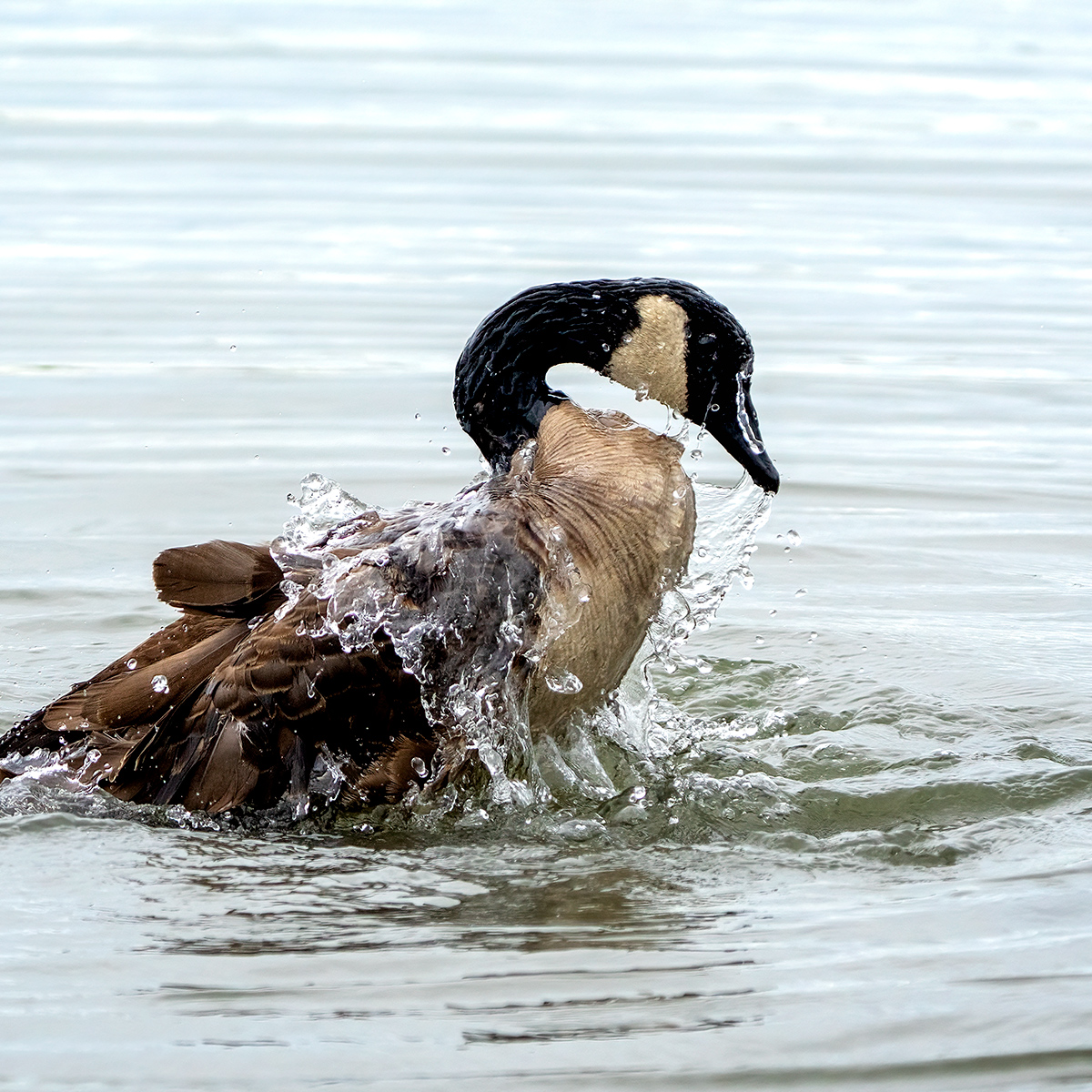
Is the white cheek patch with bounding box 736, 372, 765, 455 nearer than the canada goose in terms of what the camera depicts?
No

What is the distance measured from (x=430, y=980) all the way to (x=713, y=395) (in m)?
2.48

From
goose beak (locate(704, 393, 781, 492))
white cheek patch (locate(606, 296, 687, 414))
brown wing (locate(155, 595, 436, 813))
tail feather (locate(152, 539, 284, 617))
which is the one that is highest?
white cheek patch (locate(606, 296, 687, 414))

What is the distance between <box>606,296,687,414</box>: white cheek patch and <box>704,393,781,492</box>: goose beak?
0.43ft

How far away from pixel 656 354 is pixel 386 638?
144 centimetres

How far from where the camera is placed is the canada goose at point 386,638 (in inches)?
205

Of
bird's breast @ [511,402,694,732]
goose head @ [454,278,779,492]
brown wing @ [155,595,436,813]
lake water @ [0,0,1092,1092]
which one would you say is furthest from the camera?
goose head @ [454,278,779,492]

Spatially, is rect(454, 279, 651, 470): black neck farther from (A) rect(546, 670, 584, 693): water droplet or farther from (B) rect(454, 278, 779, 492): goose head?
(A) rect(546, 670, 584, 693): water droplet

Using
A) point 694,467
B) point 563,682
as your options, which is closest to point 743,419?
point 563,682

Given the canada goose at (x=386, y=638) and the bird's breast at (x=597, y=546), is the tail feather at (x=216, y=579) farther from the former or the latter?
the bird's breast at (x=597, y=546)

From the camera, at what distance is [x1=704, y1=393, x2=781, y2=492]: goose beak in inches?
236

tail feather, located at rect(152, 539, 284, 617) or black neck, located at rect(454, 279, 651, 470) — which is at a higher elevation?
black neck, located at rect(454, 279, 651, 470)

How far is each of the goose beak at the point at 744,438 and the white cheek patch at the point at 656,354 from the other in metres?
0.13

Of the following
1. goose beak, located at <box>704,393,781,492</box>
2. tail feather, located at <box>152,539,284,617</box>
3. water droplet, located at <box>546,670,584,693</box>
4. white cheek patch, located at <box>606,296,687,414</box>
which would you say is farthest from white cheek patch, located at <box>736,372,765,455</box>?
tail feather, located at <box>152,539,284,617</box>

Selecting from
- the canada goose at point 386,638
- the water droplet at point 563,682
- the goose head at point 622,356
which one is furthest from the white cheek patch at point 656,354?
the water droplet at point 563,682
